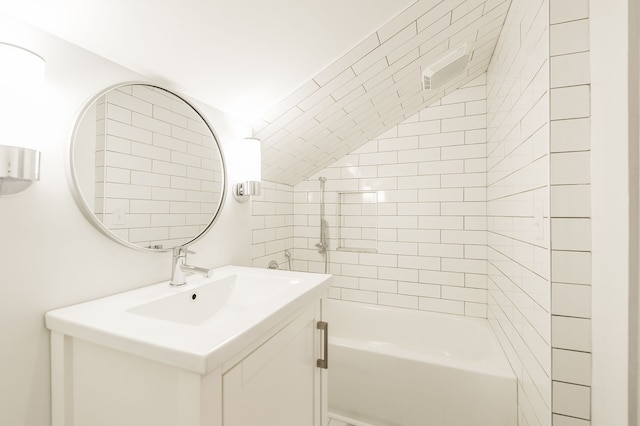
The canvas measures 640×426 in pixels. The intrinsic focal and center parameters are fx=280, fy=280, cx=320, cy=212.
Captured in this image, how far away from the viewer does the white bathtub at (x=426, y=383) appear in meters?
1.38

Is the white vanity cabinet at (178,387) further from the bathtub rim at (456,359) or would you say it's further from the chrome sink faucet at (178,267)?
the bathtub rim at (456,359)

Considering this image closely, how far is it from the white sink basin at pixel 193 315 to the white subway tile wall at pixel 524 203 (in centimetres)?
79

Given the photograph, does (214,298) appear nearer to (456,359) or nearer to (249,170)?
(249,170)

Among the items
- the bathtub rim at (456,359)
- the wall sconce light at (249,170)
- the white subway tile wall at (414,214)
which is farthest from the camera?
the white subway tile wall at (414,214)

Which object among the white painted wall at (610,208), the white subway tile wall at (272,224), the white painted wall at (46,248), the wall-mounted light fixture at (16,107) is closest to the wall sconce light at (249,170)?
the white subway tile wall at (272,224)

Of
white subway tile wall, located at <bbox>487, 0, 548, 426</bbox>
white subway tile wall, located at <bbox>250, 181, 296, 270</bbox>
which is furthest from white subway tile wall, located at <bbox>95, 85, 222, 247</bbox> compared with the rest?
white subway tile wall, located at <bbox>487, 0, 548, 426</bbox>

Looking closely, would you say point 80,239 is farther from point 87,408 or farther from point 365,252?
point 365,252

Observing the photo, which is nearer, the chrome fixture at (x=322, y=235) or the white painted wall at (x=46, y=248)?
the white painted wall at (x=46, y=248)

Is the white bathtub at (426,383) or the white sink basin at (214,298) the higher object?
the white sink basin at (214,298)

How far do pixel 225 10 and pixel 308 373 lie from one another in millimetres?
1283

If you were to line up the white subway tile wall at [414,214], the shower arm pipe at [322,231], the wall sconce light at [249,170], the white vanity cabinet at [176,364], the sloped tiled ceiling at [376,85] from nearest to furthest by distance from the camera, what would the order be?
the white vanity cabinet at [176,364], the sloped tiled ceiling at [376,85], the wall sconce light at [249,170], the white subway tile wall at [414,214], the shower arm pipe at [322,231]

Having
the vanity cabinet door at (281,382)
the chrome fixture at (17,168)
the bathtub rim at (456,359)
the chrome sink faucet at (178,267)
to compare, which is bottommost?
the bathtub rim at (456,359)

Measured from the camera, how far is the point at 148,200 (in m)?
1.08

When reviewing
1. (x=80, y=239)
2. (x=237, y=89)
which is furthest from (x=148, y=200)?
(x=237, y=89)
